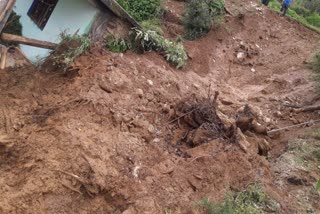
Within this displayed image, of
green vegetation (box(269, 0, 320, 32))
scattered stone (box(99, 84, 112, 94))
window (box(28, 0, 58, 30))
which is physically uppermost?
green vegetation (box(269, 0, 320, 32))

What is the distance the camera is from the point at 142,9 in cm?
997

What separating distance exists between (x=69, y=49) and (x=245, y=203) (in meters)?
3.75

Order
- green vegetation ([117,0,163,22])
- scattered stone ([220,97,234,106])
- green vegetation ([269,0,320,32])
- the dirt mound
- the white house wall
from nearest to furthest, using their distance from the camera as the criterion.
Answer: the dirt mound < the white house wall < scattered stone ([220,97,234,106]) < green vegetation ([117,0,163,22]) < green vegetation ([269,0,320,32])

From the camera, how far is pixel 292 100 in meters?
8.45

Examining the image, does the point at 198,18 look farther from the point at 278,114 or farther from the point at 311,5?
the point at 311,5

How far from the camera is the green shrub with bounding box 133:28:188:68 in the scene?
7484mm

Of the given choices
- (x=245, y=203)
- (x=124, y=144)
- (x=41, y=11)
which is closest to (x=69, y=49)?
(x=124, y=144)

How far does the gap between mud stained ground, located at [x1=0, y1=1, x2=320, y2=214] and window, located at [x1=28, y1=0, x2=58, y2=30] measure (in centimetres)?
205

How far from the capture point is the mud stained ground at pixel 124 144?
4656mm

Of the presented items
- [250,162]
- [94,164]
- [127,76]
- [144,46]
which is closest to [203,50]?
[144,46]

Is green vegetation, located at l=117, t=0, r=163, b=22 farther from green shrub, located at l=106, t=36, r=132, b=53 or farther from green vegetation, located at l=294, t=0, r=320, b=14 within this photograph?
green vegetation, located at l=294, t=0, r=320, b=14

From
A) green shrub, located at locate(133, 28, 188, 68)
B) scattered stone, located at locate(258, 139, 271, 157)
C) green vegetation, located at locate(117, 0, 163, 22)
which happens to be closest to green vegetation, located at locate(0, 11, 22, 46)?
green vegetation, located at locate(117, 0, 163, 22)

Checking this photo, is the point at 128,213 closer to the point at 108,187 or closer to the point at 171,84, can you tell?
the point at 108,187

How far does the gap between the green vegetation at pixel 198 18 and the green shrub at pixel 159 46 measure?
1981mm
